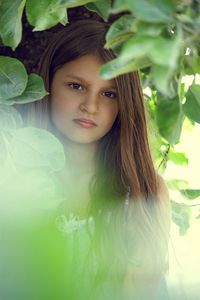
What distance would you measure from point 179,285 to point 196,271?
27.4 inches

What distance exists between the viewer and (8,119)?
2.70 feet

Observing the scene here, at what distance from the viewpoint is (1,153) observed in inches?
31.8

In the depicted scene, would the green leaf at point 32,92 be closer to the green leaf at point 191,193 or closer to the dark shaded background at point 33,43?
the dark shaded background at point 33,43

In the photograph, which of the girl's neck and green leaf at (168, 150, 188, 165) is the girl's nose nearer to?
the girl's neck

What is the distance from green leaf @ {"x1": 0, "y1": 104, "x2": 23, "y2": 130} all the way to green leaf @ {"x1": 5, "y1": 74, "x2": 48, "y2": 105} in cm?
2

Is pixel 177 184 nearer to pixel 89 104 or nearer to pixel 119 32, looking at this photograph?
pixel 89 104

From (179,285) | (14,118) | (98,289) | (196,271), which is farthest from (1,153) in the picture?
(196,271)

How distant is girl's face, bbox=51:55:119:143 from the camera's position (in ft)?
4.46

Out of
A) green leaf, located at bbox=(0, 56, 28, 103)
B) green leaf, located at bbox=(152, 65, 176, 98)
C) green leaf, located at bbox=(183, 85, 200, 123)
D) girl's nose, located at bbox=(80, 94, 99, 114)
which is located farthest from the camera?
girl's nose, located at bbox=(80, 94, 99, 114)

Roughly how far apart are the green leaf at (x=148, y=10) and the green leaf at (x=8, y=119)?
0.35 metres

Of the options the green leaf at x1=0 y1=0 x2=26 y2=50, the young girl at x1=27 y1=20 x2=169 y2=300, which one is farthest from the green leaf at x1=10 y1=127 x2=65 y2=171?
the young girl at x1=27 y1=20 x2=169 y2=300

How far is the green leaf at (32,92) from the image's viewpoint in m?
0.81

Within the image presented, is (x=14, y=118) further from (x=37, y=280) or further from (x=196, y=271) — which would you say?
(x=196, y=271)

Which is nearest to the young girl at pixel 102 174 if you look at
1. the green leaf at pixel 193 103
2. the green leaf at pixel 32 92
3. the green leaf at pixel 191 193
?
the green leaf at pixel 191 193
